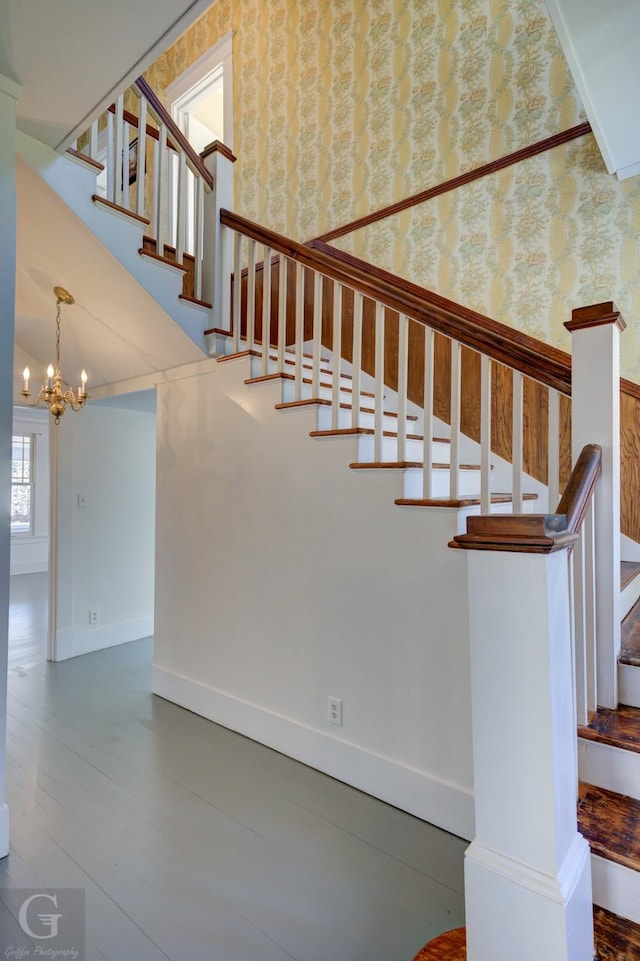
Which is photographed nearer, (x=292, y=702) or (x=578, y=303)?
(x=292, y=702)

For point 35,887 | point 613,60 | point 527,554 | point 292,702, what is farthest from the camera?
point 292,702

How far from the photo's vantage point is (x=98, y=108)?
6.02 ft

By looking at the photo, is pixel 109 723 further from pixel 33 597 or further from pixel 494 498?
pixel 33 597

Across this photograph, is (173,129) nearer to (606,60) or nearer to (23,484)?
(606,60)

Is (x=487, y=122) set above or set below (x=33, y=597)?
above

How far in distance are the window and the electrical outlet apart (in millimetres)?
6759

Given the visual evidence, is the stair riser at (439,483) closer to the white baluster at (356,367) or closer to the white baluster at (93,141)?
the white baluster at (356,367)

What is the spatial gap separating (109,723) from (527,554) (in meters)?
2.63

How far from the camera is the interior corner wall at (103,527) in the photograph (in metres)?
3.75

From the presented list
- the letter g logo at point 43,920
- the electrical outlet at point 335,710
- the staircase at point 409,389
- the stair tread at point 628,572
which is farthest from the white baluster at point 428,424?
the letter g logo at point 43,920

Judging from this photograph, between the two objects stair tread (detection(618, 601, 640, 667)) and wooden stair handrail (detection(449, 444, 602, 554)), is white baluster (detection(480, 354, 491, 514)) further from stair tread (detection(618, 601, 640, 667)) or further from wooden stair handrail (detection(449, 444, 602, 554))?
stair tread (detection(618, 601, 640, 667))

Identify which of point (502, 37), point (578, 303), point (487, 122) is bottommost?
point (578, 303)

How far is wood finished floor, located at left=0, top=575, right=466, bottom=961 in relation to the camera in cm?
145

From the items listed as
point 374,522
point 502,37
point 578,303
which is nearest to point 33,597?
point 374,522
